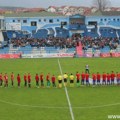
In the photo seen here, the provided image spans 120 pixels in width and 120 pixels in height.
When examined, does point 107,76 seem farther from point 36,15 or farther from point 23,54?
point 36,15

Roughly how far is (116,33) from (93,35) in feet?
15.3

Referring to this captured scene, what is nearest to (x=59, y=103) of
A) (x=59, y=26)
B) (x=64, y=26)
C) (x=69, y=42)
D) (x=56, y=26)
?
(x=69, y=42)

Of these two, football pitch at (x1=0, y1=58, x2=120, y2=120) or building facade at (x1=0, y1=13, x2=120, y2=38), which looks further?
building facade at (x1=0, y1=13, x2=120, y2=38)

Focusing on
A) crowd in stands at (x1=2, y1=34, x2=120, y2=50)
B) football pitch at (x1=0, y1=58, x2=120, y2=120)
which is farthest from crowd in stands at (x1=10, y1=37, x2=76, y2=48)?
football pitch at (x1=0, y1=58, x2=120, y2=120)

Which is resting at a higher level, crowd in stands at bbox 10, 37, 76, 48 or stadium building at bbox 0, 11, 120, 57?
stadium building at bbox 0, 11, 120, 57

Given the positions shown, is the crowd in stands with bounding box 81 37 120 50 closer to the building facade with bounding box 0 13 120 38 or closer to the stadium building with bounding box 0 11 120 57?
the stadium building with bounding box 0 11 120 57

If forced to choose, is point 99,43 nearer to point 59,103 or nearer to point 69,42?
point 69,42

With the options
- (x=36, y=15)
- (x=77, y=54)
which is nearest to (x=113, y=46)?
(x=77, y=54)

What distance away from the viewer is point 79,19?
8662cm

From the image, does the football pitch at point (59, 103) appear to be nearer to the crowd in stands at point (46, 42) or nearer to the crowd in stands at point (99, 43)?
the crowd in stands at point (99, 43)

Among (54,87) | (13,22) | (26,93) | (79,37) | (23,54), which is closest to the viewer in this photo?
(26,93)

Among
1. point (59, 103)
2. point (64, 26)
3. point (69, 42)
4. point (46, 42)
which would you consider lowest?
point (46, 42)

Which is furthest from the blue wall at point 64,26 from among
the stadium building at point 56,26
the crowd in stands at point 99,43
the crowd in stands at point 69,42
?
the crowd in stands at point 99,43

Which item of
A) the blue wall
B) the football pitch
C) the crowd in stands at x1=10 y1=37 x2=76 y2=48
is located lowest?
the crowd in stands at x1=10 y1=37 x2=76 y2=48
